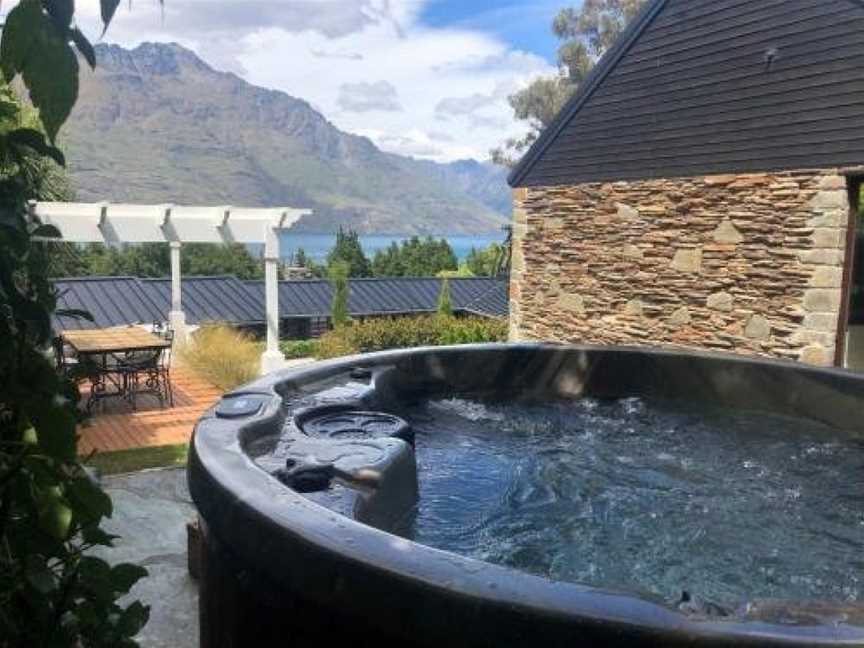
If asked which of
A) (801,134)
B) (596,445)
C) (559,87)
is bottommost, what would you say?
(596,445)

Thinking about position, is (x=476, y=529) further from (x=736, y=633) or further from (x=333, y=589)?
(x=736, y=633)

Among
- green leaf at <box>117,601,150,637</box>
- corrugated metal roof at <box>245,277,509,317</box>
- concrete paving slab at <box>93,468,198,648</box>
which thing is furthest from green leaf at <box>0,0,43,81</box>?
corrugated metal roof at <box>245,277,509,317</box>

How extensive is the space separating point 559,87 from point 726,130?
2121cm

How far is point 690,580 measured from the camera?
2070 millimetres

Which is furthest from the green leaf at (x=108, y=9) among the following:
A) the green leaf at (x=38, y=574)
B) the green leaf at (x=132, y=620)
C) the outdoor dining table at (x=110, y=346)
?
the outdoor dining table at (x=110, y=346)

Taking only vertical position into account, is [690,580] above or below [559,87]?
below

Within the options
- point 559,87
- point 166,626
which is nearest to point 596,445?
point 166,626

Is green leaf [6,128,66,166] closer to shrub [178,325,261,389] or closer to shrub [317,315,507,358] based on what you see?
shrub [178,325,261,389]

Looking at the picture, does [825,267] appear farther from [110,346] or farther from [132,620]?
[110,346]

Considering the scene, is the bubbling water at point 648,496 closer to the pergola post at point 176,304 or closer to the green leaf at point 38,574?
the green leaf at point 38,574

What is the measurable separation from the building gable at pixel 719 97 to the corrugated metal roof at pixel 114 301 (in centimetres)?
698

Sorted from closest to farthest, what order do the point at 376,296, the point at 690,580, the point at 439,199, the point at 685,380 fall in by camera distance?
the point at 690,580 < the point at 685,380 < the point at 376,296 < the point at 439,199

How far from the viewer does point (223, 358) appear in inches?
343

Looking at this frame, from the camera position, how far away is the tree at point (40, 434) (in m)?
0.67
